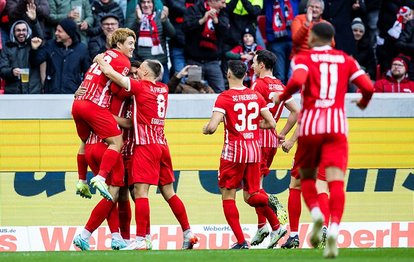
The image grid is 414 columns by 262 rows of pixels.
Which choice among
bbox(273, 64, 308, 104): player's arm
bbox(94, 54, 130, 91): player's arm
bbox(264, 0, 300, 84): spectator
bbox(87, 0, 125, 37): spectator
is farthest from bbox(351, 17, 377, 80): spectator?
bbox(273, 64, 308, 104): player's arm

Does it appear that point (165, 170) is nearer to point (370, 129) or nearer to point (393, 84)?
point (370, 129)

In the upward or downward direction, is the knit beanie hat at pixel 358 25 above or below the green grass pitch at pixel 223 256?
above

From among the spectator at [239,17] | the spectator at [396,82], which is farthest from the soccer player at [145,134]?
the spectator at [396,82]

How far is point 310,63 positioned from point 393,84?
8.09 meters

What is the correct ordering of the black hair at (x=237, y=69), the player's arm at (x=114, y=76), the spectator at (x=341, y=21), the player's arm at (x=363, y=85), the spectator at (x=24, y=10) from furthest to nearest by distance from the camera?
1. the spectator at (x=341, y=21)
2. the spectator at (x=24, y=10)
3. the black hair at (x=237, y=69)
4. the player's arm at (x=114, y=76)
5. the player's arm at (x=363, y=85)

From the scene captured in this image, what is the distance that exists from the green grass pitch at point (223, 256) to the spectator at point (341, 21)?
709 cm

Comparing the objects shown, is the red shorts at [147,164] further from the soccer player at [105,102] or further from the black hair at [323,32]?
the black hair at [323,32]

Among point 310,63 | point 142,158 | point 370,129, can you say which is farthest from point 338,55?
point 370,129

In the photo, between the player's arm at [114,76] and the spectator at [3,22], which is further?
the spectator at [3,22]

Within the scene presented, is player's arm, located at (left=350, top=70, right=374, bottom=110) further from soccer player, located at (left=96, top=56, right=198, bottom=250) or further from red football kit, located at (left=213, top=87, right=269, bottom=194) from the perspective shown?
soccer player, located at (left=96, top=56, right=198, bottom=250)

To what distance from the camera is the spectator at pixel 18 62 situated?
59.8ft

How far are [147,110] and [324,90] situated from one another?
3349 millimetres

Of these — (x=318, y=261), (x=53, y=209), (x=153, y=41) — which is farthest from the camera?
(x=153, y=41)

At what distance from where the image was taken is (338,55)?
1160 cm
